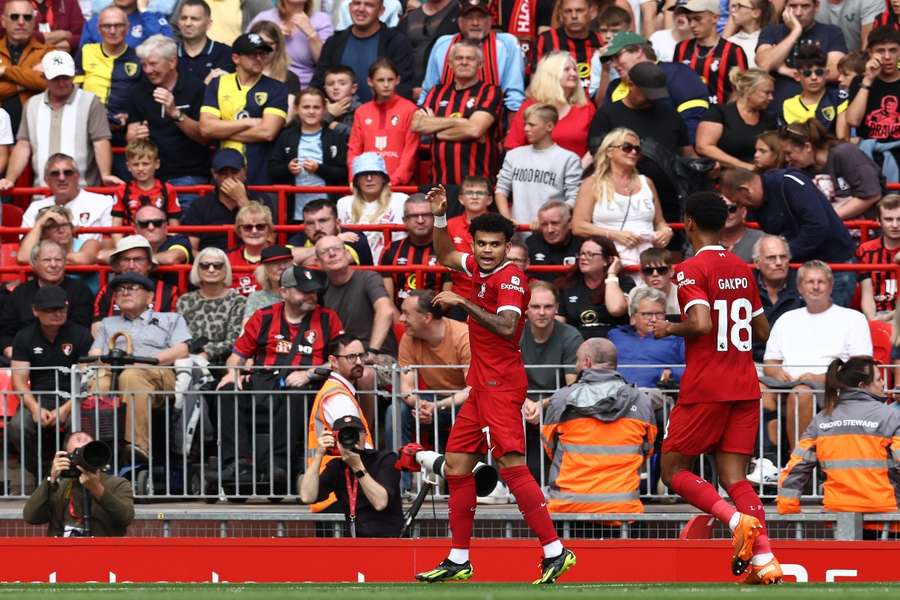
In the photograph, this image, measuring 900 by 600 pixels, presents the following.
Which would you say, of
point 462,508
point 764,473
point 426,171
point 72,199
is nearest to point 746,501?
point 462,508

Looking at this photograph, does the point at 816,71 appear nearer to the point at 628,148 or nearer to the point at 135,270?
the point at 628,148

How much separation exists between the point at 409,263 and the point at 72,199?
3.71 metres

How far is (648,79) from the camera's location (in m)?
15.9

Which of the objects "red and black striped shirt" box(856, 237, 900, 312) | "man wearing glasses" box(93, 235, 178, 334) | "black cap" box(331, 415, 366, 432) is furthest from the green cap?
"black cap" box(331, 415, 366, 432)

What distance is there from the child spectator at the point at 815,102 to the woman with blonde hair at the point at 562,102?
194 cm

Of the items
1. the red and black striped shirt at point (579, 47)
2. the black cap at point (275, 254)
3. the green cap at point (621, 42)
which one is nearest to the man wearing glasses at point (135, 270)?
the black cap at point (275, 254)

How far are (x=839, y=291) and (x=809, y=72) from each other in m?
2.89

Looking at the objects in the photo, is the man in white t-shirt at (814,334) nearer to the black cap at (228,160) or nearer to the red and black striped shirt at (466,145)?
the red and black striped shirt at (466,145)

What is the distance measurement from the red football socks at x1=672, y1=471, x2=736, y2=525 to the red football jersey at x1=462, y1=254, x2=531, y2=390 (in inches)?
41.8

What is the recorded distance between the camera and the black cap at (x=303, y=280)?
544 inches

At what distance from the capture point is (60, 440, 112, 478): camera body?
1207 cm

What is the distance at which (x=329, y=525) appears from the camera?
13.0m

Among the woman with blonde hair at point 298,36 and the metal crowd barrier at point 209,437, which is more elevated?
the woman with blonde hair at point 298,36

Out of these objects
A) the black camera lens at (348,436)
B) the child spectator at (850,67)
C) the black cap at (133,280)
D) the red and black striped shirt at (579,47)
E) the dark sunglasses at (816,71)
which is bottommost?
the black camera lens at (348,436)
